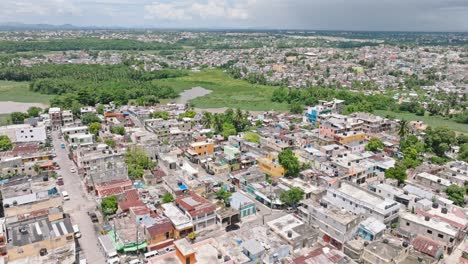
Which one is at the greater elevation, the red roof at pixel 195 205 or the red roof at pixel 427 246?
the red roof at pixel 195 205

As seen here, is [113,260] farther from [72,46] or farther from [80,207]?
[72,46]

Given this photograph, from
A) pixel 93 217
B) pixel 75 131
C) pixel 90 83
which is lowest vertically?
pixel 93 217

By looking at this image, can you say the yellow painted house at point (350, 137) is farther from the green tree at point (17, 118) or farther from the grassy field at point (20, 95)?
the grassy field at point (20, 95)

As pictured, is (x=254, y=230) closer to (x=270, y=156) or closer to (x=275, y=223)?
(x=275, y=223)

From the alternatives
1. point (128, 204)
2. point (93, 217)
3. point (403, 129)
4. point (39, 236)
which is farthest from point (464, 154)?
point (39, 236)

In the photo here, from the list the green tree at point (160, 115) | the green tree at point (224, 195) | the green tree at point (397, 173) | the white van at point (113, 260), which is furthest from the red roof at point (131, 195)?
the green tree at point (160, 115)

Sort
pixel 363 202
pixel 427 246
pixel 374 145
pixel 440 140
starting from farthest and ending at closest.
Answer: pixel 440 140
pixel 374 145
pixel 363 202
pixel 427 246
